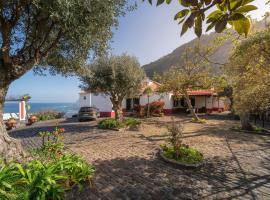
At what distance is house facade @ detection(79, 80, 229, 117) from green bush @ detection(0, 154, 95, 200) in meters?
22.2

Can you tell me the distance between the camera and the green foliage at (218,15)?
5.43 feet

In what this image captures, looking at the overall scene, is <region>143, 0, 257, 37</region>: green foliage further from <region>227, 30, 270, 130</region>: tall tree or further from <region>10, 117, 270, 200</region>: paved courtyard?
<region>227, 30, 270, 130</region>: tall tree

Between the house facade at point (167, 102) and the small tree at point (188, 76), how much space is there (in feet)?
24.8

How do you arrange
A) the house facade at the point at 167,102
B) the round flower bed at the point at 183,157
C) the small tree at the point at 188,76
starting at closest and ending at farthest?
the round flower bed at the point at 183,157
the small tree at the point at 188,76
the house facade at the point at 167,102

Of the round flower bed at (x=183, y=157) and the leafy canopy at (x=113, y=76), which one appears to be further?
the leafy canopy at (x=113, y=76)

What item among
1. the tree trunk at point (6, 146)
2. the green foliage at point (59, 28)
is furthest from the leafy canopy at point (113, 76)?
the tree trunk at point (6, 146)

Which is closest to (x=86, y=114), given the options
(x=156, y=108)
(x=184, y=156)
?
(x=156, y=108)

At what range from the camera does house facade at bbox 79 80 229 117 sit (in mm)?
30922

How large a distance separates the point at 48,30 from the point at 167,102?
81.7ft

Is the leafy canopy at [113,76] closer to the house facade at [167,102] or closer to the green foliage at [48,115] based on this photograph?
the house facade at [167,102]

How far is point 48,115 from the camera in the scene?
2794cm

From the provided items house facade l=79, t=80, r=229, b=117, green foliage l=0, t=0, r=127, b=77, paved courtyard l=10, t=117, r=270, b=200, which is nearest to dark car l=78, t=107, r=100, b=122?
house facade l=79, t=80, r=229, b=117

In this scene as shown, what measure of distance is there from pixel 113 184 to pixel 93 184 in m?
0.57

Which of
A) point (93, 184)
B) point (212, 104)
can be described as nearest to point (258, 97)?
point (93, 184)
